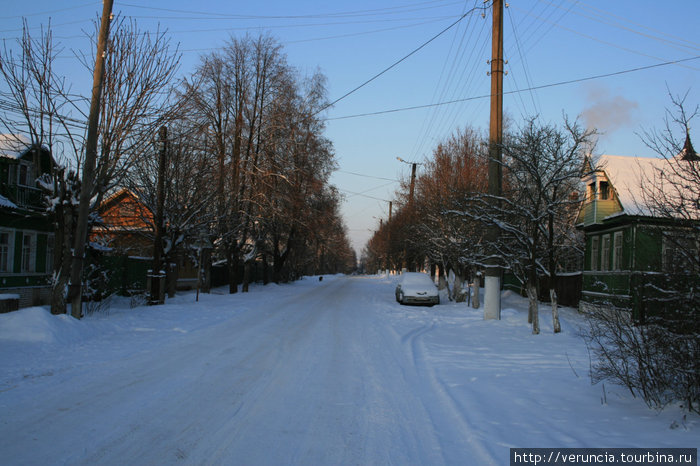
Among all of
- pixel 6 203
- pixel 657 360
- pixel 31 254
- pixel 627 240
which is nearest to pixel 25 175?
pixel 6 203

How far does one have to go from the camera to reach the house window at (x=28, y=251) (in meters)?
20.2

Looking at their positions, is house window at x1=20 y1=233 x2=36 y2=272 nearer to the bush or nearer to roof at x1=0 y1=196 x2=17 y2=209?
roof at x1=0 y1=196 x2=17 y2=209

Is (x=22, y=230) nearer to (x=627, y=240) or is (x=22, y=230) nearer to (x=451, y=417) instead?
(x=451, y=417)

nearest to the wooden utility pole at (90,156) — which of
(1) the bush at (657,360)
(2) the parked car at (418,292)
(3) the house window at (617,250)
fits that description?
(1) the bush at (657,360)

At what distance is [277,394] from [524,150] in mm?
8534

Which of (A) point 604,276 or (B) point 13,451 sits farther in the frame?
(A) point 604,276

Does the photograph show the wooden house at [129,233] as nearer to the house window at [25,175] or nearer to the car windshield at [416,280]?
the house window at [25,175]

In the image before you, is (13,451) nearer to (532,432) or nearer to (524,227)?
(532,432)

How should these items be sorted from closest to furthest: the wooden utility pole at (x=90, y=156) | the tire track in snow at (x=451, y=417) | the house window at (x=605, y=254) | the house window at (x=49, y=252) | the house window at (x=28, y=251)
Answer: the tire track in snow at (x=451, y=417)
the wooden utility pole at (x=90, y=156)
the house window at (x=605, y=254)
the house window at (x=28, y=251)
the house window at (x=49, y=252)

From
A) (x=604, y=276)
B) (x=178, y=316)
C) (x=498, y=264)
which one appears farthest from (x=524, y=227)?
(x=178, y=316)

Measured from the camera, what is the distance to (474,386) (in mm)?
7172

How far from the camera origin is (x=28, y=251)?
2055 centimetres

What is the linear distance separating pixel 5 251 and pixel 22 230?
118 centimetres

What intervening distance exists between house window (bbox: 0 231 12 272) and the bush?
68.9 ft
